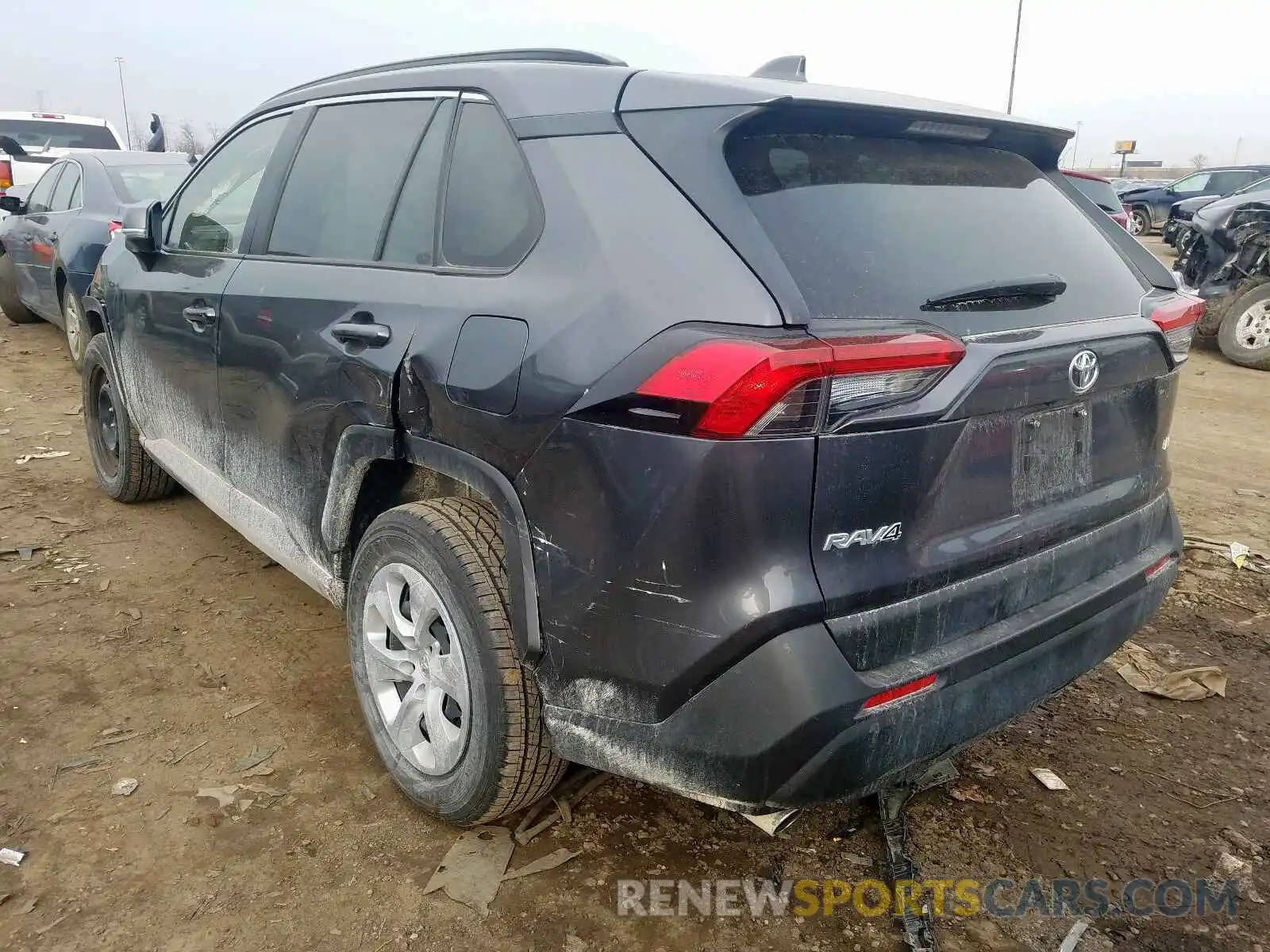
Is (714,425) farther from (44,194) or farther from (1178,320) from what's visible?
(44,194)

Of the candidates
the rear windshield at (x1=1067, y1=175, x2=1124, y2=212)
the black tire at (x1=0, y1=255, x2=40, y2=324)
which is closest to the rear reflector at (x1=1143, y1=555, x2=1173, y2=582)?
the rear windshield at (x1=1067, y1=175, x2=1124, y2=212)

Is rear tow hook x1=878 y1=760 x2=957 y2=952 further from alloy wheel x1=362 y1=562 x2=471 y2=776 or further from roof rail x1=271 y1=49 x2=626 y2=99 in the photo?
roof rail x1=271 y1=49 x2=626 y2=99

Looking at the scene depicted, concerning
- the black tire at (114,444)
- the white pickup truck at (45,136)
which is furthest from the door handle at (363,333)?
the white pickup truck at (45,136)

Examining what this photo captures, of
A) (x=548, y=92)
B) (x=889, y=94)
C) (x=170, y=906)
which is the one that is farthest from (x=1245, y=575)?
(x=170, y=906)

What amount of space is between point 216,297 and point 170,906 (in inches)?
73.3

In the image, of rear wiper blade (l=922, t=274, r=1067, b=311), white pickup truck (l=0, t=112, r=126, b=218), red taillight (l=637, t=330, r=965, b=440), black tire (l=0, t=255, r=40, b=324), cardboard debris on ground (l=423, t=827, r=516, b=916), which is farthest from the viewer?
white pickup truck (l=0, t=112, r=126, b=218)

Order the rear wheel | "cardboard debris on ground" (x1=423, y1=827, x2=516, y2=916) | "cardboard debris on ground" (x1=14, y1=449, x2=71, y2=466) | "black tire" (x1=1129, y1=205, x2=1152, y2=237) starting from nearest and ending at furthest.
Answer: "cardboard debris on ground" (x1=423, y1=827, x2=516, y2=916) < "cardboard debris on ground" (x1=14, y1=449, x2=71, y2=466) < the rear wheel < "black tire" (x1=1129, y1=205, x2=1152, y2=237)

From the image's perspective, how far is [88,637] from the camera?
3299mm

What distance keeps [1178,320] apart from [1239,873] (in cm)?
137

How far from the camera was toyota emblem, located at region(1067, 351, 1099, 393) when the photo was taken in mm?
1926

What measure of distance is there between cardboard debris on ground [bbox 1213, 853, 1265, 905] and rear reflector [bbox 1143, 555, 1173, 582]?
0.73m

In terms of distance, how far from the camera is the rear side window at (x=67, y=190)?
7.25 meters

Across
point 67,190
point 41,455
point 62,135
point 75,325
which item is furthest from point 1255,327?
point 62,135

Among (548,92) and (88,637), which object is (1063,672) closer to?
(548,92)
